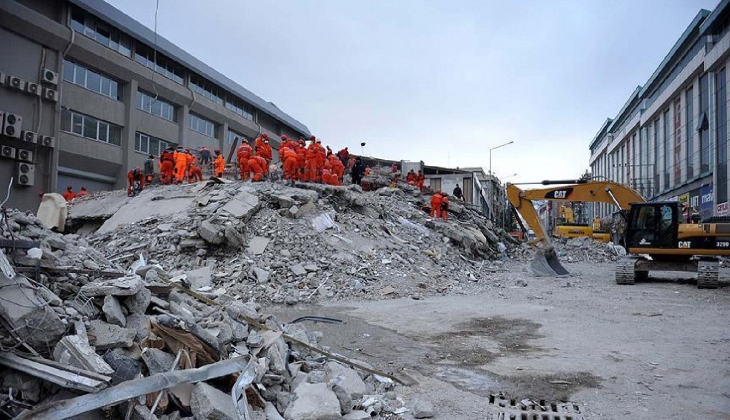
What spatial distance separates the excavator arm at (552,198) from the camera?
14570 mm

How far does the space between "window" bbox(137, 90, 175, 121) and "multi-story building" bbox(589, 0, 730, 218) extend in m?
31.1

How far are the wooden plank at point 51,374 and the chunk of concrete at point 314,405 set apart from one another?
147 centimetres

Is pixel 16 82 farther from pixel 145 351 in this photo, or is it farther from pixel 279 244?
pixel 145 351

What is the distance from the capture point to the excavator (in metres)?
12.4

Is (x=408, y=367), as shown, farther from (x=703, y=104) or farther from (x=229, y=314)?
(x=703, y=104)

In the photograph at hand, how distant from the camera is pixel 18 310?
3.23m

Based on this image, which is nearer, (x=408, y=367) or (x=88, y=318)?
(x=88, y=318)

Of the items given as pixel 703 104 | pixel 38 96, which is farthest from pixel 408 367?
pixel 703 104

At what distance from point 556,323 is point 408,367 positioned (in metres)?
3.79

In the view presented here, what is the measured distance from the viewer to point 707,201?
25422 millimetres

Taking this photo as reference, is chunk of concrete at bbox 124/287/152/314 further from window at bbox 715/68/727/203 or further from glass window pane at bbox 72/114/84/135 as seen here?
window at bbox 715/68/727/203

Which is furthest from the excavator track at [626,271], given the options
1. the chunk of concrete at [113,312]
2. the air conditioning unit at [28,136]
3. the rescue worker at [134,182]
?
the air conditioning unit at [28,136]

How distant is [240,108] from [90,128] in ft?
47.9

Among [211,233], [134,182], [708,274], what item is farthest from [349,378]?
[134,182]
